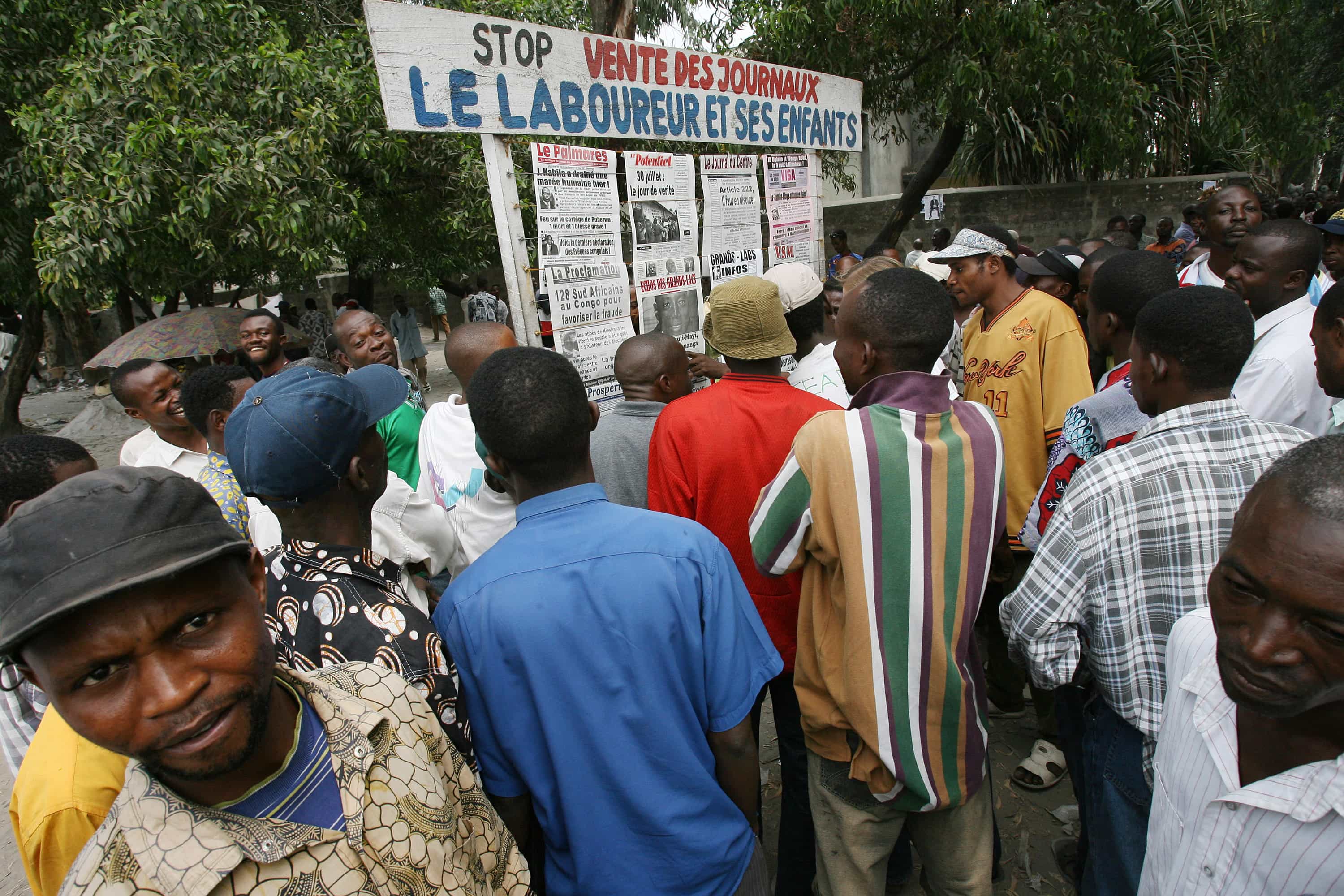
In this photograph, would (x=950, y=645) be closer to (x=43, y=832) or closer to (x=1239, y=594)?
(x=1239, y=594)

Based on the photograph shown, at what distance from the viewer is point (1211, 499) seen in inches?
65.3

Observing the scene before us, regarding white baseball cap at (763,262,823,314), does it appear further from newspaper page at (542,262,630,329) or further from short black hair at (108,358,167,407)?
short black hair at (108,358,167,407)

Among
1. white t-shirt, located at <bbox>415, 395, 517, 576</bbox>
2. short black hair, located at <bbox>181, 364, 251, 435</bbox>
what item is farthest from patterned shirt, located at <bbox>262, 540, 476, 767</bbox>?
short black hair, located at <bbox>181, 364, 251, 435</bbox>

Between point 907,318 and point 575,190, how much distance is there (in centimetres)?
241

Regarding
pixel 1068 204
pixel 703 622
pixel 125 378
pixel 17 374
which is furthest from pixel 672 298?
pixel 1068 204

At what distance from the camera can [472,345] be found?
314cm

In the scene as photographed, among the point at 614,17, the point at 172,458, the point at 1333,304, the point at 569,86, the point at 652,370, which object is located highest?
the point at 614,17

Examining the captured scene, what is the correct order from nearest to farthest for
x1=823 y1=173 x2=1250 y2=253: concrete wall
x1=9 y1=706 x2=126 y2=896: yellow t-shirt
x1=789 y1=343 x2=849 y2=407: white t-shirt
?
x1=9 y1=706 x2=126 y2=896: yellow t-shirt < x1=789 y1=343 x2=849 y2=407: white t-shirt < x1=823 y1=173 x2=1250 y2=253: concrete wall

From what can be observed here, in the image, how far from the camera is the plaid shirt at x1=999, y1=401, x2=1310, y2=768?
1668 mm

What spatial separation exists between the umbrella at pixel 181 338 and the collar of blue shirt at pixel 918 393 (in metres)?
5.66

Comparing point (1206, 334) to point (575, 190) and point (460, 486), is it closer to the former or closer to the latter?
point (460, 486)

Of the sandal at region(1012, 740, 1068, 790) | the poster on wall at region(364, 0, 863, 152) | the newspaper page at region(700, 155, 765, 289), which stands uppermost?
the poster on wall at region(364, 0, 863, 152)

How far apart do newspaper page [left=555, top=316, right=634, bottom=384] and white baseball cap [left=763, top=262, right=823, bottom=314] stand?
3.34ft

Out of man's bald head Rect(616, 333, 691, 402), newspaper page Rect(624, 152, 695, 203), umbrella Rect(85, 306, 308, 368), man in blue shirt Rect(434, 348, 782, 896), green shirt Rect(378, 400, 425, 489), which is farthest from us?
umbrella Rect(85, 306, 308, 368)
